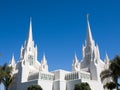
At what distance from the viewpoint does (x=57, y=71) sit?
7044 centimetres

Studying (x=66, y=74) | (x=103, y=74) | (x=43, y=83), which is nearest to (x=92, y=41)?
(x=66, y=74)

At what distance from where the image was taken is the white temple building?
212 ft

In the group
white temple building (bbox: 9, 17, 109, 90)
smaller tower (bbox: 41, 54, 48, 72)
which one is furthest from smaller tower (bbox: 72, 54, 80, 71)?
smaller tower (bbox: 41, 54, 48, 72)

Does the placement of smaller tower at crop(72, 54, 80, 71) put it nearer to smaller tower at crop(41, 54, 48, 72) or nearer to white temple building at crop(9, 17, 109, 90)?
white temple building at crop(9, 17, 109, 90)

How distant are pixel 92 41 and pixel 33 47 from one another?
88.0ft

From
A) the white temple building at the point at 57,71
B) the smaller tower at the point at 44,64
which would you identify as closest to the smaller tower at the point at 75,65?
the white temple building at the point at 57,71

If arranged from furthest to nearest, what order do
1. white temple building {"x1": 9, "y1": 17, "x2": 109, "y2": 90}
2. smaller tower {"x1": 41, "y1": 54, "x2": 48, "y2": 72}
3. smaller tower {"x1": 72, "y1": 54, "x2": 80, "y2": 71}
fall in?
smaller tower {"x1": 41, "y1": 54, "x2": 48, "y2": 72}, smaller tower {"x1": 72, "y1": 54, "x2": 80, "y2": 71}, white temple building {"x1": 9, "y1": 17, "x2": 109, "y2": 90}

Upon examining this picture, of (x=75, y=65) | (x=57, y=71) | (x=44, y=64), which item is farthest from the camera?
(x=44, y=64)

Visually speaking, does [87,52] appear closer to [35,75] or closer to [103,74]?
[35,75]

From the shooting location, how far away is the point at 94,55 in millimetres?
75062

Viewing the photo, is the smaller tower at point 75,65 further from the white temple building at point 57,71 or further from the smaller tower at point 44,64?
the smaller tower at point 44,64

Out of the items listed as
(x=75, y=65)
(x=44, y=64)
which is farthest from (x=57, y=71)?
(x=44, y=64)

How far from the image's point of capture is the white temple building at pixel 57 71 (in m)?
64.5

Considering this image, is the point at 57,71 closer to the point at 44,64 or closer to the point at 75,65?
the point at 75,65
